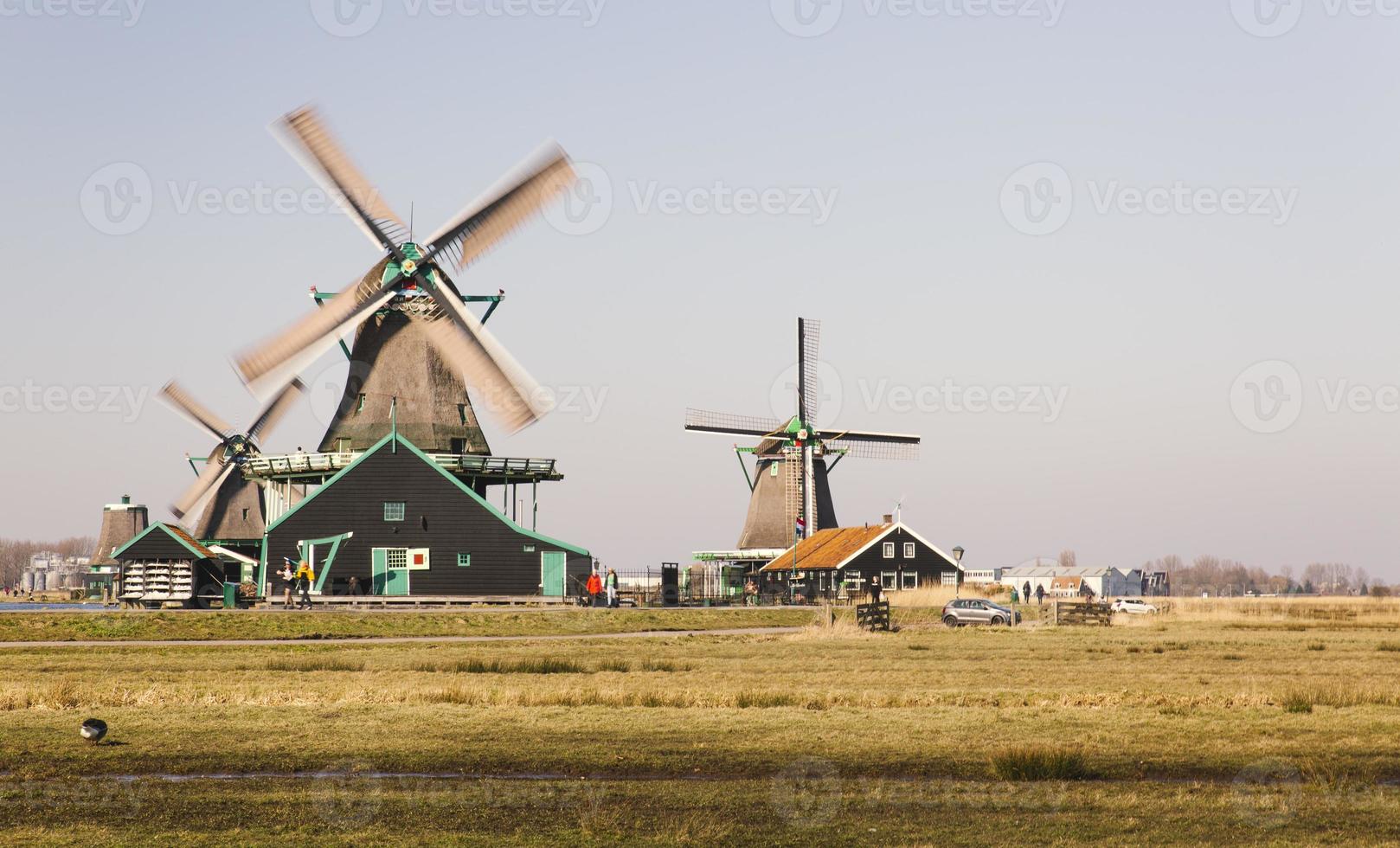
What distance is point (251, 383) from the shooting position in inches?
2376

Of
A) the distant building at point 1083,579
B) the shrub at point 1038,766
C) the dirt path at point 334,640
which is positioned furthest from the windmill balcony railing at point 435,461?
the distant building at point 1083,579

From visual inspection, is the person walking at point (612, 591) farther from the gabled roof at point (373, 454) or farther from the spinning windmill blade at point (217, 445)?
the spinning windmill blade at point (217, 445)

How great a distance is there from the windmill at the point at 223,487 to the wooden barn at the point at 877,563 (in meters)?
31.5

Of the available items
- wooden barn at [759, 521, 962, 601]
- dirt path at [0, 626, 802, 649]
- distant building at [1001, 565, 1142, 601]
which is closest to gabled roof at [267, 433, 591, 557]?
dirt path at [0, 626, 802, 649]

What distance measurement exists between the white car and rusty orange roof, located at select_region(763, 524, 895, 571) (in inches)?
545

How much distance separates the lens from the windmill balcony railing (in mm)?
62188

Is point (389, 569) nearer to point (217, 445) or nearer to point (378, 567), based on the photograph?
point (378, 567)

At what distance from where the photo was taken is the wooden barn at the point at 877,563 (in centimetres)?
8344

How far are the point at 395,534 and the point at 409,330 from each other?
9.09 meters

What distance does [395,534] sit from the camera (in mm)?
59906

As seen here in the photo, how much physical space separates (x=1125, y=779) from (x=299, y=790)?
29.1 feet

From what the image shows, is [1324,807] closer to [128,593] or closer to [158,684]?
[158,684]


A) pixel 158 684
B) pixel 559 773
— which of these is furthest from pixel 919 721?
pixel 158 684

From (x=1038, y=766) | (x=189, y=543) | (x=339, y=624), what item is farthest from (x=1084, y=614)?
(x=1038, y=766)
